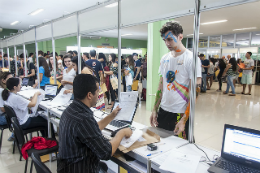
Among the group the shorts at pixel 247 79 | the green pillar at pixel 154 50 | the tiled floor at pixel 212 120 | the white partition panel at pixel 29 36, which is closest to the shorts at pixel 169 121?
the tiled floor at pixel 212 120

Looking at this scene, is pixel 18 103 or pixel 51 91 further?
pixel 51 91

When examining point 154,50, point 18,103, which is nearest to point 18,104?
point 18,103

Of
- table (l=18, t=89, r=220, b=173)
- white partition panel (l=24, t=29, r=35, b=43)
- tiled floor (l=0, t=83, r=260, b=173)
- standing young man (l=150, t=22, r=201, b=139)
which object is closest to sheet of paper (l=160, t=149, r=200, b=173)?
table (l=18, t=89, r=220, b=173)

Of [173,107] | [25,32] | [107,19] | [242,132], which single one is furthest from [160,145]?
[25,32]

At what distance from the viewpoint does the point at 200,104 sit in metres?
6.02

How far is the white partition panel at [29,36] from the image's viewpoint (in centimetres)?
572

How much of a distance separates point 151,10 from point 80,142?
5.40 ft

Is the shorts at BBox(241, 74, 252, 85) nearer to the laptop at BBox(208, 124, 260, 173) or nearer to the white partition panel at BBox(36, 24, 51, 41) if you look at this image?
the white partition panel at BBox(36, 24, 51, 41)

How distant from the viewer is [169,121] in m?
1.88

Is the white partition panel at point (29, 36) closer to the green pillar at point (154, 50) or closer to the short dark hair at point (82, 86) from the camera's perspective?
the green pillar at point (154, 50)

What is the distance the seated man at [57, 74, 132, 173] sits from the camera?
1264 mm

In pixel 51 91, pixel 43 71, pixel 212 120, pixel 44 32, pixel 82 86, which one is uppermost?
pixel 44 32

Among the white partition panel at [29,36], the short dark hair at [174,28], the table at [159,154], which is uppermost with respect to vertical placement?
the white partition panel at [29,36]

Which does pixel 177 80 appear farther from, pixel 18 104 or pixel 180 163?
pixel 18 104
